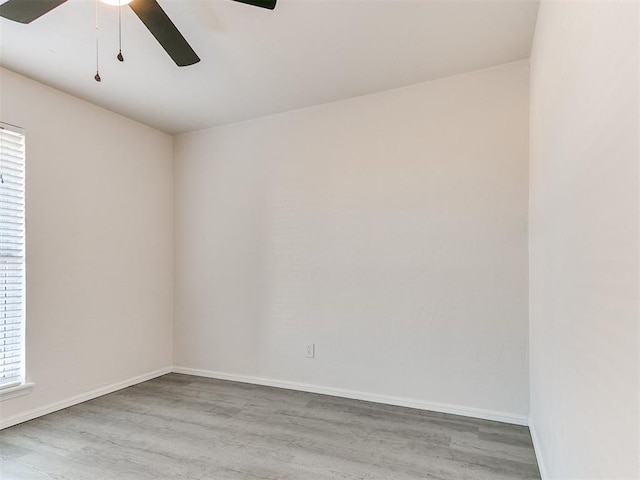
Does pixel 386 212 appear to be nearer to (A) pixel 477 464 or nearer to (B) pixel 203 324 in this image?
(A) pixel 477 464

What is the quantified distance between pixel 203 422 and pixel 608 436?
2.41m

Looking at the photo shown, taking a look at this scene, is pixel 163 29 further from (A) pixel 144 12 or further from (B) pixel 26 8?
(B) pixel 26 8

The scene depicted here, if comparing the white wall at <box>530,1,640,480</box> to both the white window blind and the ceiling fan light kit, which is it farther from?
the white window blind

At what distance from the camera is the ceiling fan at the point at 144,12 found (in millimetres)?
1574

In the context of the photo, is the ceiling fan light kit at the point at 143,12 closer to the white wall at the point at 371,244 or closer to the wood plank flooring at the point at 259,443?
the white wall at the point at 371,244

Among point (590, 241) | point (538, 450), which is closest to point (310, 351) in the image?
point (538, 450)

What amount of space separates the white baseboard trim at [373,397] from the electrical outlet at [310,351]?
0.25 m

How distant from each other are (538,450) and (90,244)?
3498 mm

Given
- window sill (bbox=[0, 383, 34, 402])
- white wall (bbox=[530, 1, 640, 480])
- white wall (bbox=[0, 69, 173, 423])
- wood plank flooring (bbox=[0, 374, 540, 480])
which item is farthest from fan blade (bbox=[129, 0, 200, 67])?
window sill (bbox=[0, 383, 34, 402])

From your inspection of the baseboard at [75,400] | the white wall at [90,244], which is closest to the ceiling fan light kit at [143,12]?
the white wall at [90,244]

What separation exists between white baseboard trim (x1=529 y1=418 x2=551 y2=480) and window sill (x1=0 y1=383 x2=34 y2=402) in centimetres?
326

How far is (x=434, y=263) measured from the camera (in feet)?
8.89

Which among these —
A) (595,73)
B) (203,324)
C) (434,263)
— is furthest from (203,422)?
(595,73)

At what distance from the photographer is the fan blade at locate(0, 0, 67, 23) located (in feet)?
5.16
